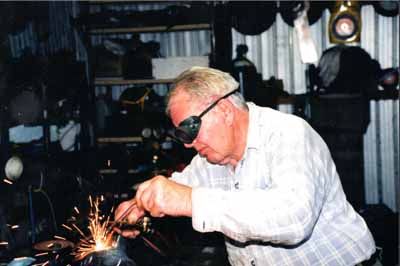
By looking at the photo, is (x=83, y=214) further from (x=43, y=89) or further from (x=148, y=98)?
(x=148, y=98)

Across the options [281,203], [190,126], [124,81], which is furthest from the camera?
[124,81]

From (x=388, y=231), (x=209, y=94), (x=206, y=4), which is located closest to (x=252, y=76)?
(x=206, y=4)

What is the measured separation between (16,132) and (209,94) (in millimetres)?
3856

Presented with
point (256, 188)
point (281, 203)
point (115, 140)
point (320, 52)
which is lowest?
point (115, 140)

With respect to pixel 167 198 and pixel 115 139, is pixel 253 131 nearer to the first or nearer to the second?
pixel 167 198

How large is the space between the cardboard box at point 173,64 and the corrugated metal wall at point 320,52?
110 centimetres

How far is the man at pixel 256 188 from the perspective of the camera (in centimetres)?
187

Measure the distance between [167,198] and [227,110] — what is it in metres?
0.79

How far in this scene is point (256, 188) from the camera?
2.55m

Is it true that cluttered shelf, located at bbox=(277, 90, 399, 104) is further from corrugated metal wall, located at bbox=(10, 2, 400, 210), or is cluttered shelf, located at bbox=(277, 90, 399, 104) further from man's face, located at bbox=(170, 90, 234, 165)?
man's face, located at bbox=(170, 90, 234, 165)

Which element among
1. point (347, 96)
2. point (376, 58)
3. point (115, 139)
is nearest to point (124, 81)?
point (115, 139)

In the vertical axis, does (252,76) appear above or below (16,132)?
above

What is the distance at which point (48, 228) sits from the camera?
5184 millimetres

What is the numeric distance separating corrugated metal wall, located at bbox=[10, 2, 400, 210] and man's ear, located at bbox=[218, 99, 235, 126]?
5.14 m
